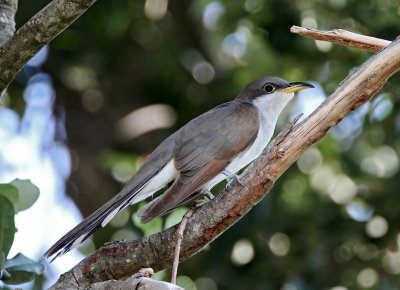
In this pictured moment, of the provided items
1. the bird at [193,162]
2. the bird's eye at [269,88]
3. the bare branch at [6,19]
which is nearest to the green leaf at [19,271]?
the bird at [193,162]

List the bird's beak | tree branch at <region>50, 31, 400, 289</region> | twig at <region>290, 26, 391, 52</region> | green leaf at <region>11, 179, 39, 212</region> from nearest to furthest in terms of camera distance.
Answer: tree branch at <region>50, 31, 400, 289</region>
twig at <region>290, 26, 391, 52</region>
green leaf at <region>11, 179, 39, 212</region>
the bird's beak

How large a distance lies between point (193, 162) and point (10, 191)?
1177 mm

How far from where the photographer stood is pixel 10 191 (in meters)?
4.17

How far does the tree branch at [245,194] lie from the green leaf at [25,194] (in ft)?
1.75

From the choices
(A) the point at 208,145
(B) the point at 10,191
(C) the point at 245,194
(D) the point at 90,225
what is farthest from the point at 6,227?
(A) the point at 208,145

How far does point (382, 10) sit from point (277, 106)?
5.10 ft

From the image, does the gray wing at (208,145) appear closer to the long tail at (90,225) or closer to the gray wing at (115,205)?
the gray wing at (115,205)

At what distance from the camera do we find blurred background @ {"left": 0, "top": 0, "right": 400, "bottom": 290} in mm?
6758

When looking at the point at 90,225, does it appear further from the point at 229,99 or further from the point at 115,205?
the point at 229,99

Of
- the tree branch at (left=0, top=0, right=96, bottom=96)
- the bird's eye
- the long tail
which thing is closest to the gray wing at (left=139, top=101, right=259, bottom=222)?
the long tail

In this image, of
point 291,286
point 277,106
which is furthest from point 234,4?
point 291,286

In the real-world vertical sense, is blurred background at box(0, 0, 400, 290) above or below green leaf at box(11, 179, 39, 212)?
below

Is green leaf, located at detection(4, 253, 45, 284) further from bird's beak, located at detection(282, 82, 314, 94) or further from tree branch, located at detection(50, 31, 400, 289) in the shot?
bird's beak, located at detection(282, 82, 314, 94)

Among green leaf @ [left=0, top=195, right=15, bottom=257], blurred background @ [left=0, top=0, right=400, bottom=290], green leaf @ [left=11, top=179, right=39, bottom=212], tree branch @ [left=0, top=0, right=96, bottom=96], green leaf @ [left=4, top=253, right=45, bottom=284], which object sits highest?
tree branch @ [left=0, top=0, right=96, bottom=96]
